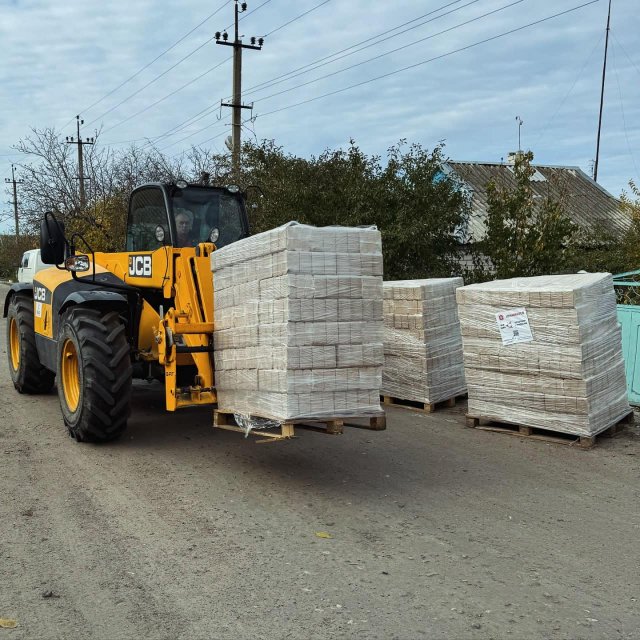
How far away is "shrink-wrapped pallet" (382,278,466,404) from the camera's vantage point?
910 cm

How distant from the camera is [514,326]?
25.6ft

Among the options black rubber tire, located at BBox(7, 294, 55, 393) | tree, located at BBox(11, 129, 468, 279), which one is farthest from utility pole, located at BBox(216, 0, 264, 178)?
black rubber tire, located at BBox(7, 294, 55, 393)

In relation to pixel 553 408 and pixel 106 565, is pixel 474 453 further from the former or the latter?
pixel 106 565

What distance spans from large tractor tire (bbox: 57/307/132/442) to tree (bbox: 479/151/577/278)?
7.31 meters

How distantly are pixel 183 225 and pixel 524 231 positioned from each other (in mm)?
6994

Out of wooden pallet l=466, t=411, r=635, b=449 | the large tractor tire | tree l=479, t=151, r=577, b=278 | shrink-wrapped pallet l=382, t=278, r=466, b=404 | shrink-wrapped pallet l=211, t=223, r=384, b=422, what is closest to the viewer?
shrink-wrapped pallet l=211, t=223, r=384, b=422

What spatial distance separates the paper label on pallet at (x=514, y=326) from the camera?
769 centimetres

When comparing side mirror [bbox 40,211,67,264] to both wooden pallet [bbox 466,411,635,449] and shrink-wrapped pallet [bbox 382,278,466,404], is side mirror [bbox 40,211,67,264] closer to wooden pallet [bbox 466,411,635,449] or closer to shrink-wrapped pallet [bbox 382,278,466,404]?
shrink-wrapped pallet [bbox 382,278,466,404]

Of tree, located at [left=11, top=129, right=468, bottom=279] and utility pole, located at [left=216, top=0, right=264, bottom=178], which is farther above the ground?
utility pole, located at [left=216, top=0, right=264, bottom=178]

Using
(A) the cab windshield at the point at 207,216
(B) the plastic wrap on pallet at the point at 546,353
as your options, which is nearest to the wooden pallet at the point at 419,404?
(B) the plastic wrap on pallet at the point at 546,353

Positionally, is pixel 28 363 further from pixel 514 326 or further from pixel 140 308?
pixel 514 326

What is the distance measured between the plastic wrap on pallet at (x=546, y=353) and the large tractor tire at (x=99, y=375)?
3.88m

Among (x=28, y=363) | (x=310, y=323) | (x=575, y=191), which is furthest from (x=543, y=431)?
(x=575, y=191)

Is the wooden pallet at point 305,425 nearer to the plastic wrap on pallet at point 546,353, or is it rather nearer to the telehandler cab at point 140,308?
the telehandler cab at point 140,308
